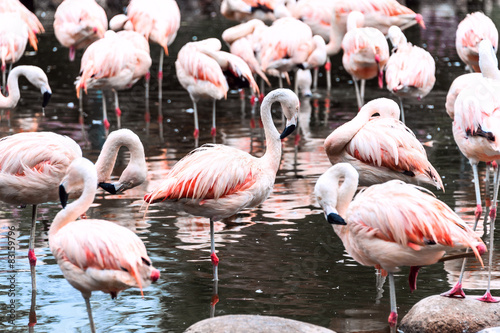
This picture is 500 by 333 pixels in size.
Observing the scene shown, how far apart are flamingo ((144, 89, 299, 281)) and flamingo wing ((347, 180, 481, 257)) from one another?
1.02m

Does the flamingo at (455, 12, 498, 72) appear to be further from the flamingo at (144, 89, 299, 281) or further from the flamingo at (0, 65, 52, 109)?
the flamingo at (0, 65, 52, 109)

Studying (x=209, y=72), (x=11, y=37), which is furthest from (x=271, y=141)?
(x=11, y=37)

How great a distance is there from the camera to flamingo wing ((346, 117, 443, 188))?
18.7 ft

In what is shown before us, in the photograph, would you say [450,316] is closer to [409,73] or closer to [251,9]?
[409,73]

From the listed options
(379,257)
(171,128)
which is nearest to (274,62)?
(171,128)

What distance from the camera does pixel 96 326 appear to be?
457cm

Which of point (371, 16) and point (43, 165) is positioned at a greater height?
point (371, 16)

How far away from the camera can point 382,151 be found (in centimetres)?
573

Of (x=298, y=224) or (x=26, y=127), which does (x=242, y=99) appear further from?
(x=298, y=224)

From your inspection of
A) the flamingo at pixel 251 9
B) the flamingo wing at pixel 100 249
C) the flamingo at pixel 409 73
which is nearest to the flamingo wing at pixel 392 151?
the flamingo wing at pixel 100 249

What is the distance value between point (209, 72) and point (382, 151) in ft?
12.5

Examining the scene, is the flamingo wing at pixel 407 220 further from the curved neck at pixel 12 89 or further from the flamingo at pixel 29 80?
the curved neck at pixel 12 89

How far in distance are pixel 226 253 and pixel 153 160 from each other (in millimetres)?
2867

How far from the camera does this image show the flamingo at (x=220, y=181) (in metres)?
5.20
